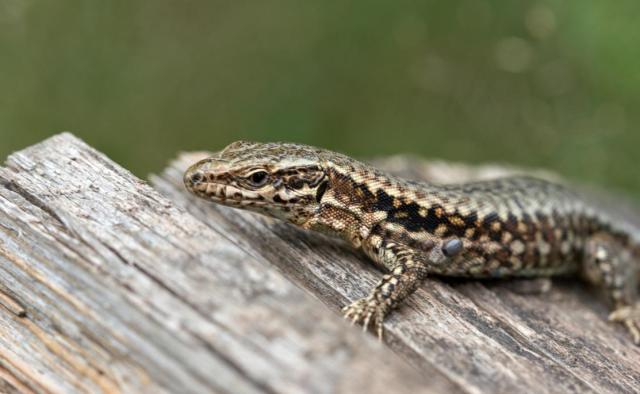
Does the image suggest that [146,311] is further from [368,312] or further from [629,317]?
[629,317]

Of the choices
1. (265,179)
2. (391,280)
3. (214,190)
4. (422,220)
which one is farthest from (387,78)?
(391,280)

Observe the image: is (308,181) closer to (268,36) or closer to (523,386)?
(523,386)

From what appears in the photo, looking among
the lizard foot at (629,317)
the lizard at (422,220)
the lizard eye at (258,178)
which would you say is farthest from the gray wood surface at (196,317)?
the lizard foot at (629,317)

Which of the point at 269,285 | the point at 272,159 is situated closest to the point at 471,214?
the point at 272,159

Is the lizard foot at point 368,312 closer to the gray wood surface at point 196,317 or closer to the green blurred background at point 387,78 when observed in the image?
the gray wood surface at point 196,317

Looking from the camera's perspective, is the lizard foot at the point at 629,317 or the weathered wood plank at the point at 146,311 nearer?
the weathered wood plank at the point at 146,311

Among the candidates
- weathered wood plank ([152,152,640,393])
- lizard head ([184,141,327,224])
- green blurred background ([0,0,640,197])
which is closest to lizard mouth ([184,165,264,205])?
lizard head ([184,141,327,224])
